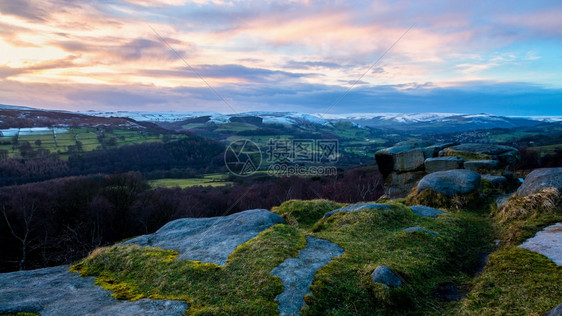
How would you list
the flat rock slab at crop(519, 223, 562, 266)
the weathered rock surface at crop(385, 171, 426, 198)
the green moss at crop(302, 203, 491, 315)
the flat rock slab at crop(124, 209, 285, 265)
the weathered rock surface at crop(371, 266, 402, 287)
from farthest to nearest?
the weathered rock surface at crop(385, 171, 426, 198) → the flat rock slab at crop(124, 209, 285, 265) → the flat rock slab at crop(519, 223, 562, 266) → the weathered rock surface at crop(371, 266, 402, 287) → the green moss at crop(302, 203, 491, 315)

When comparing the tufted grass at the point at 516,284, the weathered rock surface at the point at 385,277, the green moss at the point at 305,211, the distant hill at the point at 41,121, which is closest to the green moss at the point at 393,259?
the weathered rock surface at the point at 385,277

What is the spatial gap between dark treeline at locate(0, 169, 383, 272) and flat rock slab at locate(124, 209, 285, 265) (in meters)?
14.9

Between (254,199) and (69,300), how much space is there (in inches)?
2081

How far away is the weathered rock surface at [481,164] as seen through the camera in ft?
62.7

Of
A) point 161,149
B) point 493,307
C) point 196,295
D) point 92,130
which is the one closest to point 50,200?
point 196,295

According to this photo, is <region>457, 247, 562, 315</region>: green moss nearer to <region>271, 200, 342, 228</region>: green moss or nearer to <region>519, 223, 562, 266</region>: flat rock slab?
<region>519, 223, 562, 266</region>: flat rock slab

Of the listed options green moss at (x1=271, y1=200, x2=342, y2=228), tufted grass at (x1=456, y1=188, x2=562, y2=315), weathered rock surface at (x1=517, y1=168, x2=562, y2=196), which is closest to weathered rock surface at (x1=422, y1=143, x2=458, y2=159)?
weathered rock surface at (x1=517, y1=168, x2=562, y2=196)

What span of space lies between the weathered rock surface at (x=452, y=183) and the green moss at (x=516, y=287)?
843 centimetres

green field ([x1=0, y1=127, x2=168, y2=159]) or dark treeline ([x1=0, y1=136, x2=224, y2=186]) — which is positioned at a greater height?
green field ([x1=0, y1=127, x2=168, y2=159])

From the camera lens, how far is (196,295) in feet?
20.1

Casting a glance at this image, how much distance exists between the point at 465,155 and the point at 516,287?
61.5 feet

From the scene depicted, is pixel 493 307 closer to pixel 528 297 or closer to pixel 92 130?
pixel 528 297

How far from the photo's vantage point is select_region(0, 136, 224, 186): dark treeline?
78250 millimetres

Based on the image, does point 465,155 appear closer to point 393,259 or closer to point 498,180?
point 498,180
